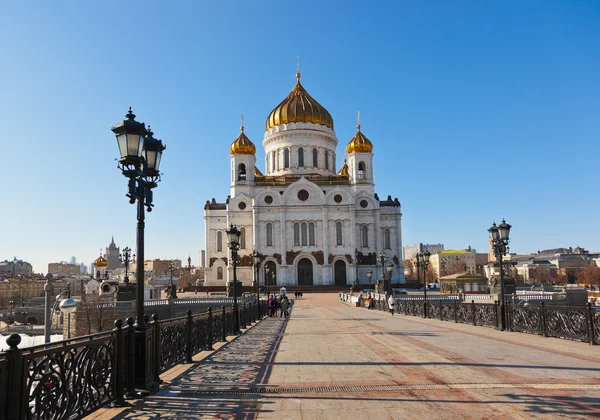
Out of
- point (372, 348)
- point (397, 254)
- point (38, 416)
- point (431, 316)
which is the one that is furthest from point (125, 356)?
point (397, 254)

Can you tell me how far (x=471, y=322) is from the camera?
1883cm

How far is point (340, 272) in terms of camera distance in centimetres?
5981

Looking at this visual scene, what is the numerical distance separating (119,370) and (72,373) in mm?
1064

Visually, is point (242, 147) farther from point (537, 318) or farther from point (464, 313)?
point (537, 318)

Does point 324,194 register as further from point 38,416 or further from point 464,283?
point 38,416

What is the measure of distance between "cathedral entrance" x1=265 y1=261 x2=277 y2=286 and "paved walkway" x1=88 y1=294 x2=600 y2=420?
4603 centimetres

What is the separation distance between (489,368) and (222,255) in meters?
54.5

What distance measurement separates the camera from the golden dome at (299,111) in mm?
64875

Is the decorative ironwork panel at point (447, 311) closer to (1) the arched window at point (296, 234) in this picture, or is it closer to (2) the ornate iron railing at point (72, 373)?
(2) the ornate iron railing at point (72, 373)

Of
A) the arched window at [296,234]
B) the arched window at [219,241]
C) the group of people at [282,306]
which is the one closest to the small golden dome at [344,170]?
the arched window at [296,234]

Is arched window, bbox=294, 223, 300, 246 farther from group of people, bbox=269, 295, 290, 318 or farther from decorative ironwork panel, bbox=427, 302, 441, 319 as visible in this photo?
decorative ironwork panel, bbox=427, 302, 441, 319

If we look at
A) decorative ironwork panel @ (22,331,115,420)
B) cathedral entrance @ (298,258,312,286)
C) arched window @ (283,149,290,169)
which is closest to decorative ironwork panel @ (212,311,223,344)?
decorative ironwork panel @ (22,331,115,420)

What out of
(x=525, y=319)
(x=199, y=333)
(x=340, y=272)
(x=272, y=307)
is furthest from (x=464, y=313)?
(x=340, y=272)

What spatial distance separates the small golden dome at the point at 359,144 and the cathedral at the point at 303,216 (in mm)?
126
